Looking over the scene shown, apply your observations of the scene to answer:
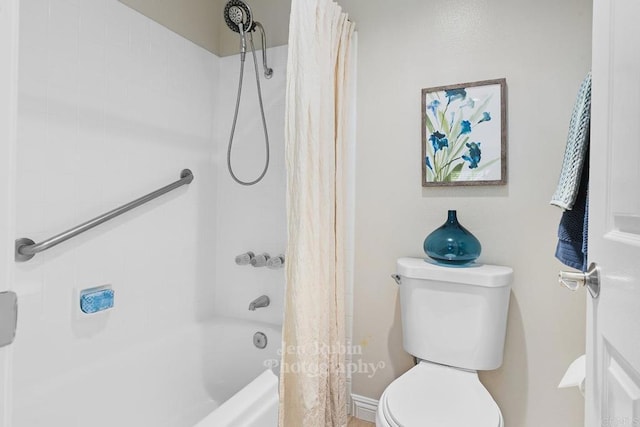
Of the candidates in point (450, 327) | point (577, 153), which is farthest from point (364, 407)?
point (577, 153)

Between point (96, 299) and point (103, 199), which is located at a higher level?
point (103, 199)

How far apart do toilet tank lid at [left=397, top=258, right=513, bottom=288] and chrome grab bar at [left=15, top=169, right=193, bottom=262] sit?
1155 millimetres

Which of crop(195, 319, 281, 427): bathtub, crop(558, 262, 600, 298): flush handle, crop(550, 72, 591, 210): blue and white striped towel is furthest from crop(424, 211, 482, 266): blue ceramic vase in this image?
crop(195, 319, 281, 427): bathtub

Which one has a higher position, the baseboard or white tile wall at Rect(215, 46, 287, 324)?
white tile wall at Rect(215, 46, 287, 324)

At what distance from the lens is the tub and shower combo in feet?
4.07

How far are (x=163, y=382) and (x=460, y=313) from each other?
1376 mm

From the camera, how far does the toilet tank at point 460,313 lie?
137 cm

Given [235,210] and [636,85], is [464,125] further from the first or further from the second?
[235,210]

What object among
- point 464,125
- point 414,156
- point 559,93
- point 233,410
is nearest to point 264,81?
point 414,156

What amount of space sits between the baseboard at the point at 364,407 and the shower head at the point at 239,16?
1.91m

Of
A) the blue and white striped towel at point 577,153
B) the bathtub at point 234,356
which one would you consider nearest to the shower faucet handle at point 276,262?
the bathtub at point 234,356

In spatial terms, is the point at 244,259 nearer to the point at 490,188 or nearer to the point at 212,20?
the point at 490,188

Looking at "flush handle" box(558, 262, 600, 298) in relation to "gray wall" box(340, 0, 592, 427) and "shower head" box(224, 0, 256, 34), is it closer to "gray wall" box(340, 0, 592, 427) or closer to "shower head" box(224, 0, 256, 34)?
"gray wall" box(340, 0, 592, 427)

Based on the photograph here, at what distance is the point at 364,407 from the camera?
1.74m
